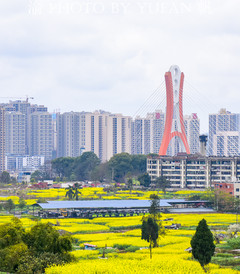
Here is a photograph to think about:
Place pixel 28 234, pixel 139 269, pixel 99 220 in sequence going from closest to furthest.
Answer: pixel 139 269, pixel 28 234, pixel 99 220

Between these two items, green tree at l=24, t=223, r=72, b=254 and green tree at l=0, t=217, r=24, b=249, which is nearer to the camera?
green tree at l=24, t=223, r=72, b=254

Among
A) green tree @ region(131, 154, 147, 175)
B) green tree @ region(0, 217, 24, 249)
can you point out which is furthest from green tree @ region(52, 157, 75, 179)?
green tree @ region(0, 217, 24, 249)

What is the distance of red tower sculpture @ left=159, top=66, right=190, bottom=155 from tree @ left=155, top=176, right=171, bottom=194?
17.2 feet

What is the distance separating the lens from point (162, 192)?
94312 mm

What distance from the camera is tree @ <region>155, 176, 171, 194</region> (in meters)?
94.7

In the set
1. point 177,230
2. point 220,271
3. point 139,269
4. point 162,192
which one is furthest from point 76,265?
point 162,192

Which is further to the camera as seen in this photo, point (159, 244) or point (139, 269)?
point (159, 244)

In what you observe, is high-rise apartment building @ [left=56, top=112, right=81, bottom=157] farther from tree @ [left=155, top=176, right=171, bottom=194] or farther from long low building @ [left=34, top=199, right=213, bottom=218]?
long low building @ [left=34, top=199, right=213, bottom=218]

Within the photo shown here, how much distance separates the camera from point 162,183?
95.6 meters

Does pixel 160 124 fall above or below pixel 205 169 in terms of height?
above

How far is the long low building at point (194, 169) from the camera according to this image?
316ft

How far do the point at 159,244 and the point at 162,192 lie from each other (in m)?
47.1

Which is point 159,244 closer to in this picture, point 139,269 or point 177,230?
point 177,230

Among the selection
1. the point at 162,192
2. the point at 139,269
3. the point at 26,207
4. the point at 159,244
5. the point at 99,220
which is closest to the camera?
the point at 139,269
